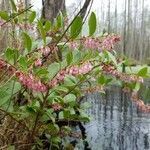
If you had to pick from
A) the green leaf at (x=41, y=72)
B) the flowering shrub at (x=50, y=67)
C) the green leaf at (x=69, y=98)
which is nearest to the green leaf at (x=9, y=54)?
the flowering shrub at (x=50, y=67)

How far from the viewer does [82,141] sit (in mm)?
4805

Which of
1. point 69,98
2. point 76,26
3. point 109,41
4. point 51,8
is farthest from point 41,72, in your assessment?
point 51,8

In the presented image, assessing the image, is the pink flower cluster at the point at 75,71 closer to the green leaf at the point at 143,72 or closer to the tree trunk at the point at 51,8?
the green leaf at the point at 143,72

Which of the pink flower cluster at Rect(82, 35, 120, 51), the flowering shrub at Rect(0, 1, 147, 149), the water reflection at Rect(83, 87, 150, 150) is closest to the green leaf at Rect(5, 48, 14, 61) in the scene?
the flowering shrub at Rect(0, 1, 147, 149)

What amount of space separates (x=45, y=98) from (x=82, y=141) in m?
2.66

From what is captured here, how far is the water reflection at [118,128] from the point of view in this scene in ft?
16.1

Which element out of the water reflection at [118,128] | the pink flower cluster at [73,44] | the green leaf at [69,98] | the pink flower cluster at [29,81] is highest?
the pink flower cluster at [73,44]

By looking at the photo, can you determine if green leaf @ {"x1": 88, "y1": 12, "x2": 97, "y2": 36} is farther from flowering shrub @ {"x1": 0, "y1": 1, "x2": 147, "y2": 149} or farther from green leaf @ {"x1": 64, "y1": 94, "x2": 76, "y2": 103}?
green leaf @ {"x1": 64, "y1": 94, "x2": 76, "y2": 103}

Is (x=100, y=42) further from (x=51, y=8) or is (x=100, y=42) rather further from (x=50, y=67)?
(x=51, y=8)

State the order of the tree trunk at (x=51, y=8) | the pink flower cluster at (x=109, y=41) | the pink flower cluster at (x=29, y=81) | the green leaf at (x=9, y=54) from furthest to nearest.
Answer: the tree trunk at (x=51, y=8), the pink flower cluster at (x=109, y=41), the green leaf at (x=9, y=54), the pink flower cluster at (x=29, y=81)

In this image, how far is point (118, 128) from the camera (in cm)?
597

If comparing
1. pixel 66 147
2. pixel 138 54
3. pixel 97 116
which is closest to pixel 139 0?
pixel 138 54

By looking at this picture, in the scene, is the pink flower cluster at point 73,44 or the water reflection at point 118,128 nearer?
the pink flower cluster at point 73,44

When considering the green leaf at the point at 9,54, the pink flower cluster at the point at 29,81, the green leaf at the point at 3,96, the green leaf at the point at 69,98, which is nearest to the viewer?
the pink flower cluster at the point at 29,81
